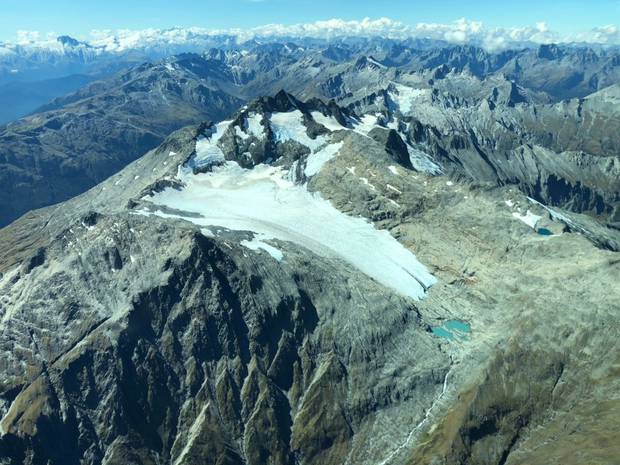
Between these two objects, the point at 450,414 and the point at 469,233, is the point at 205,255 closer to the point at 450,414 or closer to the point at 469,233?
the point at 450,414

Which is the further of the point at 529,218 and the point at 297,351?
the point at 529,218

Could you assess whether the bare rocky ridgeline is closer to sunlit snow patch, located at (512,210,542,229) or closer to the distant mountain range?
the distant mountain range


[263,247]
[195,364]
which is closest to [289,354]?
[195,364]

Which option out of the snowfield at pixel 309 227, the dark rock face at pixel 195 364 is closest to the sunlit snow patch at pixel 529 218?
the snowfield at pixel 309 227

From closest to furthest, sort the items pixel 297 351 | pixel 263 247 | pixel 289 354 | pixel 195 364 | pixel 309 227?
pixel 195 364 < pixel 289 354 < pixel 297 351 < pixel 263 247 < pixel 309 227

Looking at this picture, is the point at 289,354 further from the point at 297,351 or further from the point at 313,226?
the point at 313,226

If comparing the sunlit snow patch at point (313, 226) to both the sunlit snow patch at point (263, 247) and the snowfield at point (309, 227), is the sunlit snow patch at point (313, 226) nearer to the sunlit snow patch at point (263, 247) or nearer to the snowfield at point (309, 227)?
the snowfield at point (309, 227)

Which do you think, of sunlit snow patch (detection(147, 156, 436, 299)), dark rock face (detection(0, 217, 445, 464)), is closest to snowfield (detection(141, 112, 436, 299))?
sunlit snow patch (detection(147, 156, 436, 299))

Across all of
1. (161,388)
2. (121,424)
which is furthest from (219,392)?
(121,424)

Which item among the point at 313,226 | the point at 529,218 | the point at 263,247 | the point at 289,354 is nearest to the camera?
the point at 289,354
